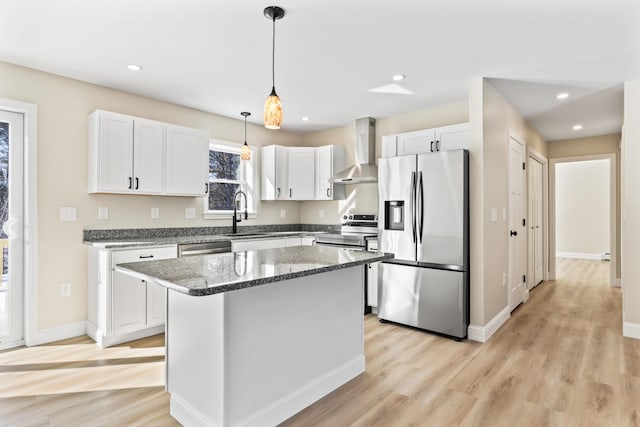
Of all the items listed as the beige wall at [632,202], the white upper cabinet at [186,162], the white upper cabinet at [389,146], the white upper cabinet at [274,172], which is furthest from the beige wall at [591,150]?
the white upper cabinet at [186,162]

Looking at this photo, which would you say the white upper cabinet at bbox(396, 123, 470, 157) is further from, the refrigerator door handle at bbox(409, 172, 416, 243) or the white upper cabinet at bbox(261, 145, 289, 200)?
the white upper cabinet at bbox(261, 145, 289, 200)

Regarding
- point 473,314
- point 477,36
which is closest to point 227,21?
point 477,36

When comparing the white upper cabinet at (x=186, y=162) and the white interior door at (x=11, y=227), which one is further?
the white upper cabinet at (x=186, y=162)

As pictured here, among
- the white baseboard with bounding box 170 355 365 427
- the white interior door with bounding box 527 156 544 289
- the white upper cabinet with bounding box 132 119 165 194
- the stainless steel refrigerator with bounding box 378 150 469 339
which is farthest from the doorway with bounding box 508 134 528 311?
the white upper cabinet with bounding box 132 119 165 194

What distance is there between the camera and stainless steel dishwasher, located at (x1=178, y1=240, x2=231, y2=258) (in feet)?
11.7

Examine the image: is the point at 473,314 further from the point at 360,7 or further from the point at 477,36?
the point at 360,7

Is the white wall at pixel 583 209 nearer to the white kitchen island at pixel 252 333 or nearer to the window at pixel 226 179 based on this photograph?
the window at pixel 226 179

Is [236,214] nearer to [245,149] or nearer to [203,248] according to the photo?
[245,149]

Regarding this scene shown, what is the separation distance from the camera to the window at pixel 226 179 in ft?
15.1

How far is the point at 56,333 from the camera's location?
3.26 meters

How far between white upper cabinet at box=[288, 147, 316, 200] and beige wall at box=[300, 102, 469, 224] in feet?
1.35

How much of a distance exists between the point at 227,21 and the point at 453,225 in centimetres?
252

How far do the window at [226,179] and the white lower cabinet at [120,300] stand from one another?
4.21 feet

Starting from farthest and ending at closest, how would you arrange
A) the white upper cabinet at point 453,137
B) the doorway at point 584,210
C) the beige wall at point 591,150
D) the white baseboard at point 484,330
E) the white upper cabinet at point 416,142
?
1. the doorway at point 584,210
2. the beige wall at point 591,150
3. the white upper cabinet at point 416,142
4. the white upper cabinet at point 453,137
5. the white baseboard at point 484,330
